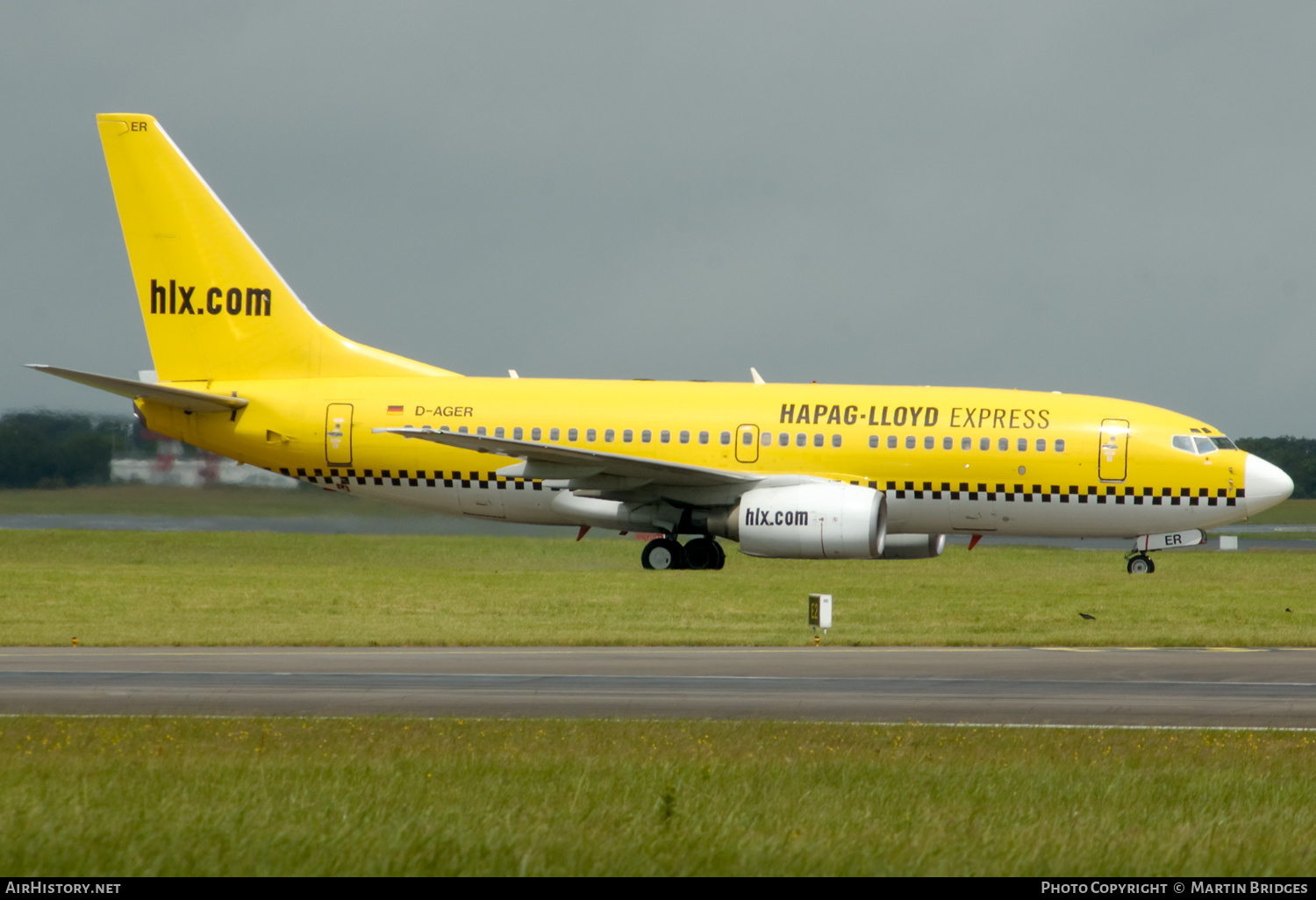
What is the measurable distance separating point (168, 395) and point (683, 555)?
12387 millimetres

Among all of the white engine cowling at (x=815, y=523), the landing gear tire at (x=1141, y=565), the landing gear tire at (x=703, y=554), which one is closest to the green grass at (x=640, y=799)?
the white engine cowling at (x=815, y=523)

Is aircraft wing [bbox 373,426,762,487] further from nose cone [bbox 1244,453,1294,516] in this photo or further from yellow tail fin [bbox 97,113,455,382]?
nose cone [bbox 1244,453,1294,516]

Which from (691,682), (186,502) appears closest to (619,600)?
(691,682)

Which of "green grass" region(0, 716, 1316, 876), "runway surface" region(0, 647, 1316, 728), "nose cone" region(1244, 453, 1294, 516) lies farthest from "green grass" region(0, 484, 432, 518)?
"green grass" region(0, 716, 1316, 876)

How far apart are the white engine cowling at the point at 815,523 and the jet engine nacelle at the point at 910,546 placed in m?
3.53


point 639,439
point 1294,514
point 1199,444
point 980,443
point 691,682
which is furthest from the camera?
point 1294,514

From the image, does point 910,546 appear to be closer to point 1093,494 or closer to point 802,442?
point 802,442

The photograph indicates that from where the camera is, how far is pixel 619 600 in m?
29.2

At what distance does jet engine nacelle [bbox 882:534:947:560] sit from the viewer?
35.4m

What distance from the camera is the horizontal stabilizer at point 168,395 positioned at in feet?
111

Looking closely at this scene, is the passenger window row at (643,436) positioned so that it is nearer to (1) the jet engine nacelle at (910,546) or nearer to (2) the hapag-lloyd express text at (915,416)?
(2) the hapag-lloyd express text at (915,416)

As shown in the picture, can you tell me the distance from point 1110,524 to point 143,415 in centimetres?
2264
